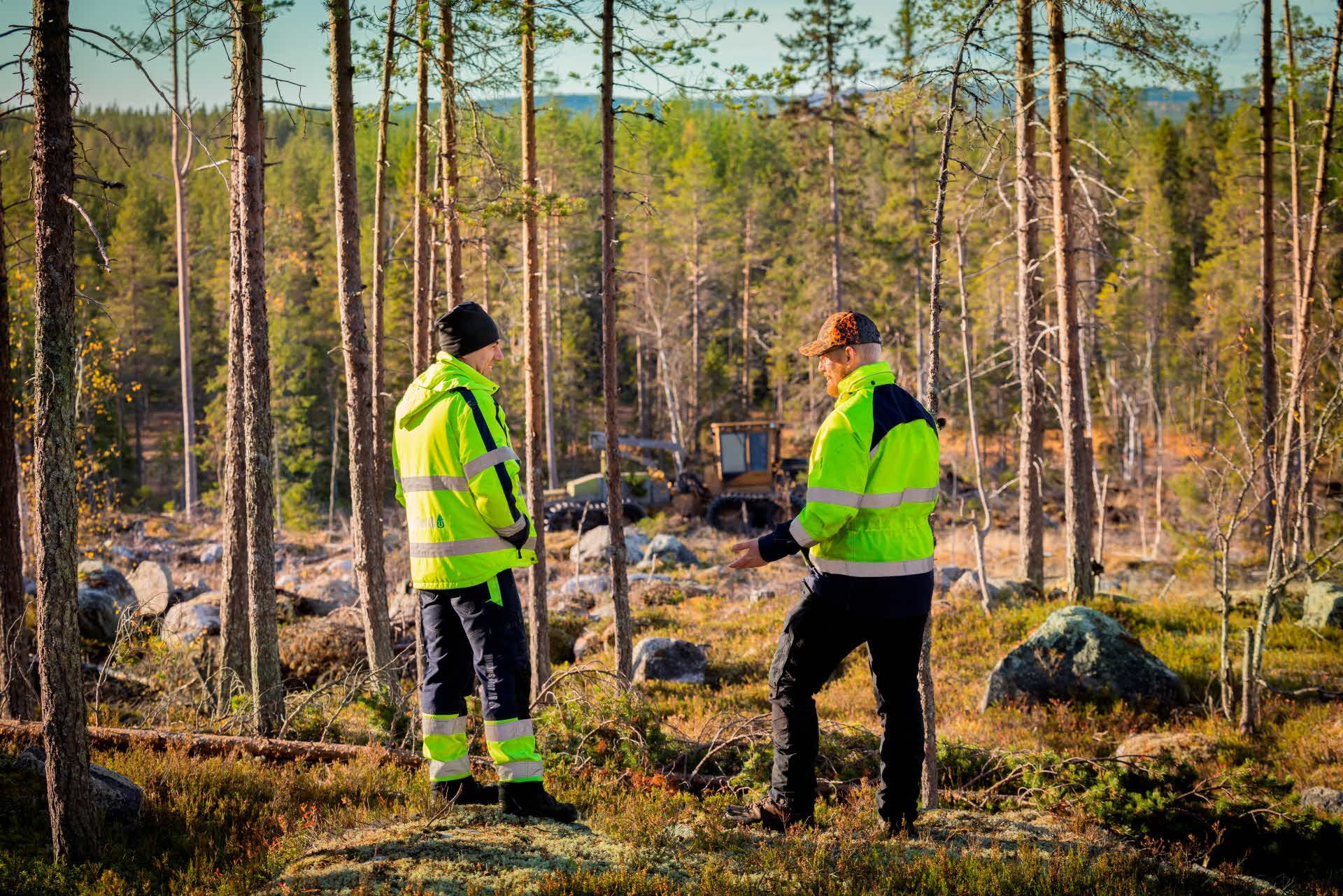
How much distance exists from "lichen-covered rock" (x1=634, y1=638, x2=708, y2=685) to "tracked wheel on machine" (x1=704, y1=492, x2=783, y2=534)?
14.5 meters

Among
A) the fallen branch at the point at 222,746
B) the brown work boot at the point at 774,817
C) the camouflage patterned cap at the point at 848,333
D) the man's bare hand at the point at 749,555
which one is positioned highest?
the camouflage patterned cap at the point at 848,333

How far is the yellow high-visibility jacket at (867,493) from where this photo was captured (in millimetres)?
3900

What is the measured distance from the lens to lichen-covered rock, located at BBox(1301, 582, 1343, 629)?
10.8 metres

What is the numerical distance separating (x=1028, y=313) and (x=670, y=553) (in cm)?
1023

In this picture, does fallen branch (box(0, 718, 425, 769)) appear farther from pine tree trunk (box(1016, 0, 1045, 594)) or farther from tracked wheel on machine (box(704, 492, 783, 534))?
tracked wheel on machine (box(704, 492, 783, 534))

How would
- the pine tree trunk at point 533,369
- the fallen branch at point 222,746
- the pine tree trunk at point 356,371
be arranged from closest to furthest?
the fallen branch at point 222,746 < the pine tree trunk at point 356,371 < the pine tree trunk at point 533,369

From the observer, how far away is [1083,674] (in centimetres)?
880

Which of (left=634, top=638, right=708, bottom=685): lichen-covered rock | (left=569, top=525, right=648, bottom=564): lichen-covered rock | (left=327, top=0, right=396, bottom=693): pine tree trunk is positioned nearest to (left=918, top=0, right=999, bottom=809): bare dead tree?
(left=327, top=0, right=396, bottom=693): pine tree trunk

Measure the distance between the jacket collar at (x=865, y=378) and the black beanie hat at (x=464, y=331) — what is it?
1.71 m

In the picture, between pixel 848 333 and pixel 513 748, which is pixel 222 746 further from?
pixel 848 333

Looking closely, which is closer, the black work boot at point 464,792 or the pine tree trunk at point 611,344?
the black work boot at point 464,792

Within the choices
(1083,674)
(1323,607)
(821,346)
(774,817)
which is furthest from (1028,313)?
(774,817)

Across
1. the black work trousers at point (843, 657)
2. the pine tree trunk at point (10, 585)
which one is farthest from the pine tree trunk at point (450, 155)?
the black work trousers at point (843, 657)

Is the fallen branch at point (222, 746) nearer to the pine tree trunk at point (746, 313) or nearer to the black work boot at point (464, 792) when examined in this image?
the black work boot at point (464, 792)
